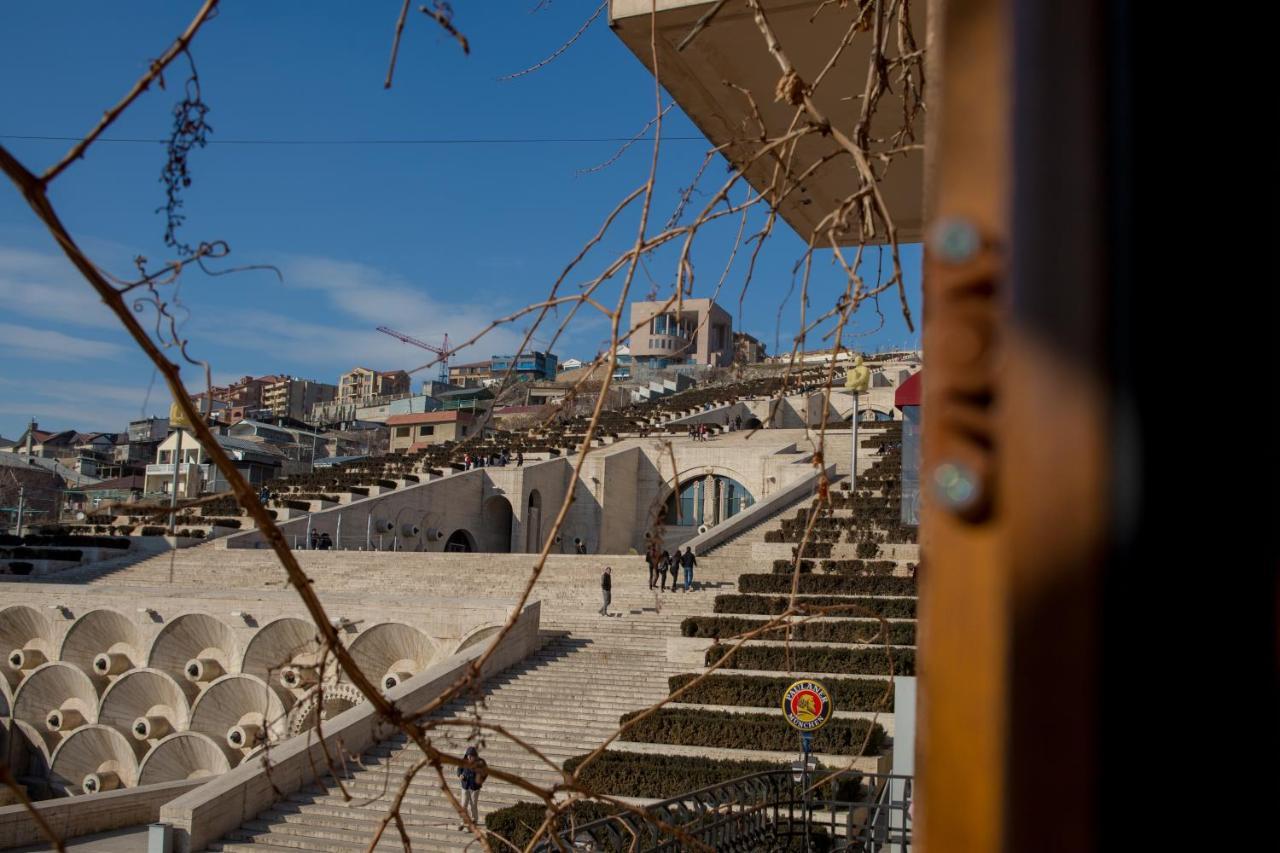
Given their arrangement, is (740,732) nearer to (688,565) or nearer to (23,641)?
(688,565)

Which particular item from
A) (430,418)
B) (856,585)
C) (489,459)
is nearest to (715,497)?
(489,459)

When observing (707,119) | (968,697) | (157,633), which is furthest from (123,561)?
(968,697)

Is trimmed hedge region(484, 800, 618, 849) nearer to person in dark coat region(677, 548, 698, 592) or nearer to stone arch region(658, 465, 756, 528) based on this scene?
person in dark coat region(677, 548, 698, 592)

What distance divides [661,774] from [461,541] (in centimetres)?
3056

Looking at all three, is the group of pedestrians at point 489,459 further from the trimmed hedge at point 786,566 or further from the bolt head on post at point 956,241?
the bolt head on post at point 956,241

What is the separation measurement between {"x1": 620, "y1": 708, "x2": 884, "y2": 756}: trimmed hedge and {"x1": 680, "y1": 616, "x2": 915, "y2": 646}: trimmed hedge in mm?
1653

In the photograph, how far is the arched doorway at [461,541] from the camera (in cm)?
4134

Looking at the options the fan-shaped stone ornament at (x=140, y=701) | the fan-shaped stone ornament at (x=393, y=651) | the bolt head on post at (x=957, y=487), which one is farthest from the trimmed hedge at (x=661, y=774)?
the fan-shaped stone ornament at (x=140, y=701)

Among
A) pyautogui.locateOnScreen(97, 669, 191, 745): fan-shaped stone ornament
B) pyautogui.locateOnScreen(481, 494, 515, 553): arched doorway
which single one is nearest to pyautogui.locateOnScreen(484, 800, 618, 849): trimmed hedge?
pyautogui.locateOnScreen(97, 669, 191, 745): fan-shaped stone ornament

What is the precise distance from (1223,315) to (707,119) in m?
3.88

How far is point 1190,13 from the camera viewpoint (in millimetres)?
467

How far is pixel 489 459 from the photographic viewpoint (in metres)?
44.7

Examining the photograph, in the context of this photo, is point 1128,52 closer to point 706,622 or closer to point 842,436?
point 706,622

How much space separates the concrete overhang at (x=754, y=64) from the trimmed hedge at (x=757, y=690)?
11711mm
